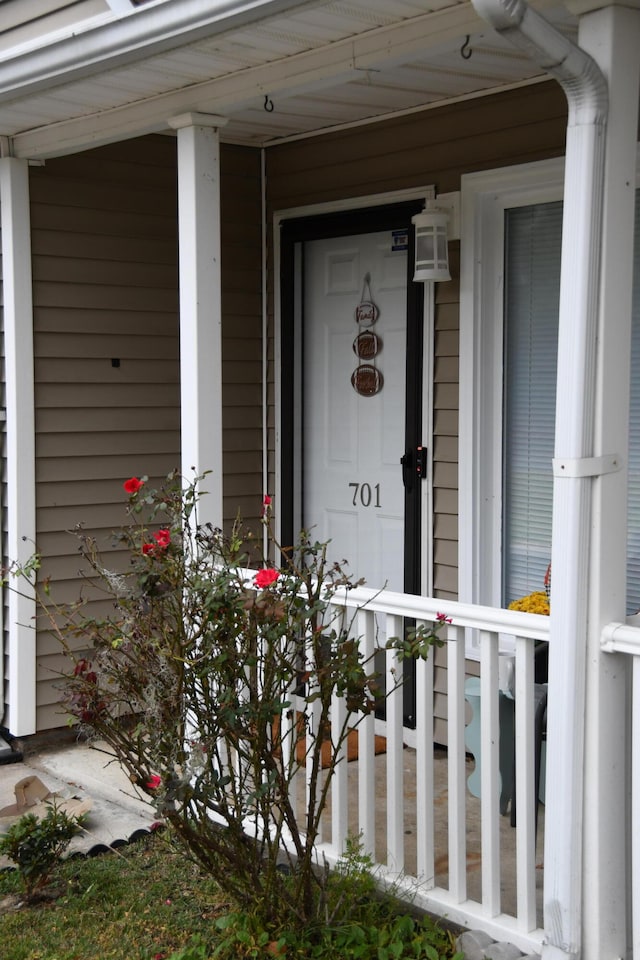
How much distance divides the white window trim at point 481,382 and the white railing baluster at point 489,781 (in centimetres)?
140

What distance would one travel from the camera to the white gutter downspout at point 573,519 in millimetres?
2492

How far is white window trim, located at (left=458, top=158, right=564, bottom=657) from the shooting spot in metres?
4.25

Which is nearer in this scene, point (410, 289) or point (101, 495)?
point (410, 289)

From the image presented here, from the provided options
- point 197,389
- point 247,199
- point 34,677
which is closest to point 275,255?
point 247,199

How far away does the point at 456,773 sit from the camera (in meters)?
3.01

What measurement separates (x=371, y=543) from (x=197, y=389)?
144 centimetres

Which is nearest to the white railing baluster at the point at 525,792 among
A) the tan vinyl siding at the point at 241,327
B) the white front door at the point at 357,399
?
the white front door at the point at 357,399

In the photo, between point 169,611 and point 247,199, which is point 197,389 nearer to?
point 169,611

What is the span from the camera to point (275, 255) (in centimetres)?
521

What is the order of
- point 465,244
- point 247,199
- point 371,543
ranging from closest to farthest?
point 465,244 < point 371,543 < point 247,199

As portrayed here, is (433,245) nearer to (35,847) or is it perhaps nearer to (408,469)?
(408,469)

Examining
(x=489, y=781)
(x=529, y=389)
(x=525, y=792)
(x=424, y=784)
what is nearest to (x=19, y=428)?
(x=529, y=389)

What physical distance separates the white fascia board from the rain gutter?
315mm

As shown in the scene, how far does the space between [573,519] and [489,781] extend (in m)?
0.82
